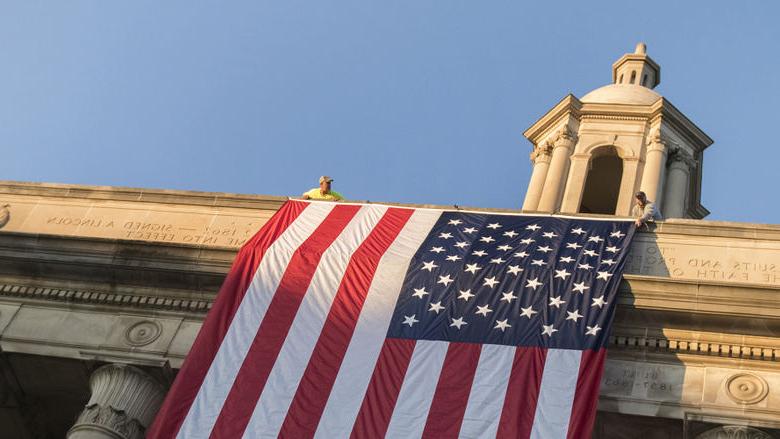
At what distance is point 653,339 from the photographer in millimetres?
21891

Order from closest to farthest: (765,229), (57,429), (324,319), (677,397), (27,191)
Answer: (677,397), (324,319), (765,229), (57,429), (27,191)

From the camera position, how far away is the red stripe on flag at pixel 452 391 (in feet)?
66.1

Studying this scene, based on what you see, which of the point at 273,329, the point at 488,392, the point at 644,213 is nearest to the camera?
the point at 488,392

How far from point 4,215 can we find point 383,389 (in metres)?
10.6

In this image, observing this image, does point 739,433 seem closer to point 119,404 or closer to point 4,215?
point 119,404

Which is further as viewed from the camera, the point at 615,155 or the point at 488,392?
the point at 615,155

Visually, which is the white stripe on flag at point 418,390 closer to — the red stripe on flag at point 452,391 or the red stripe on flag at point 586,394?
the red stripe on flag at point 452,391

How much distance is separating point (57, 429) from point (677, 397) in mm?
11740

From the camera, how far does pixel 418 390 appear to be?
68.6ft

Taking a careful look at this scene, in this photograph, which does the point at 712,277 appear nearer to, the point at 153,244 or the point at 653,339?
the point at 653,339

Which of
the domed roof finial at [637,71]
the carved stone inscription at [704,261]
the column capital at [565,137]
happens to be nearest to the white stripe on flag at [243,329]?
the carved stone inscription at [704,261]

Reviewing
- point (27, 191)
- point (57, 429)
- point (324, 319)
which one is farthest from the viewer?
point (27, 191)

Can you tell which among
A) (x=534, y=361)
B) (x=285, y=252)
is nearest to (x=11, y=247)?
Answer: (x=285, y=252)

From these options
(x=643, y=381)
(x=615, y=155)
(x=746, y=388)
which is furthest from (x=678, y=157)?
(x=746, y=388)
